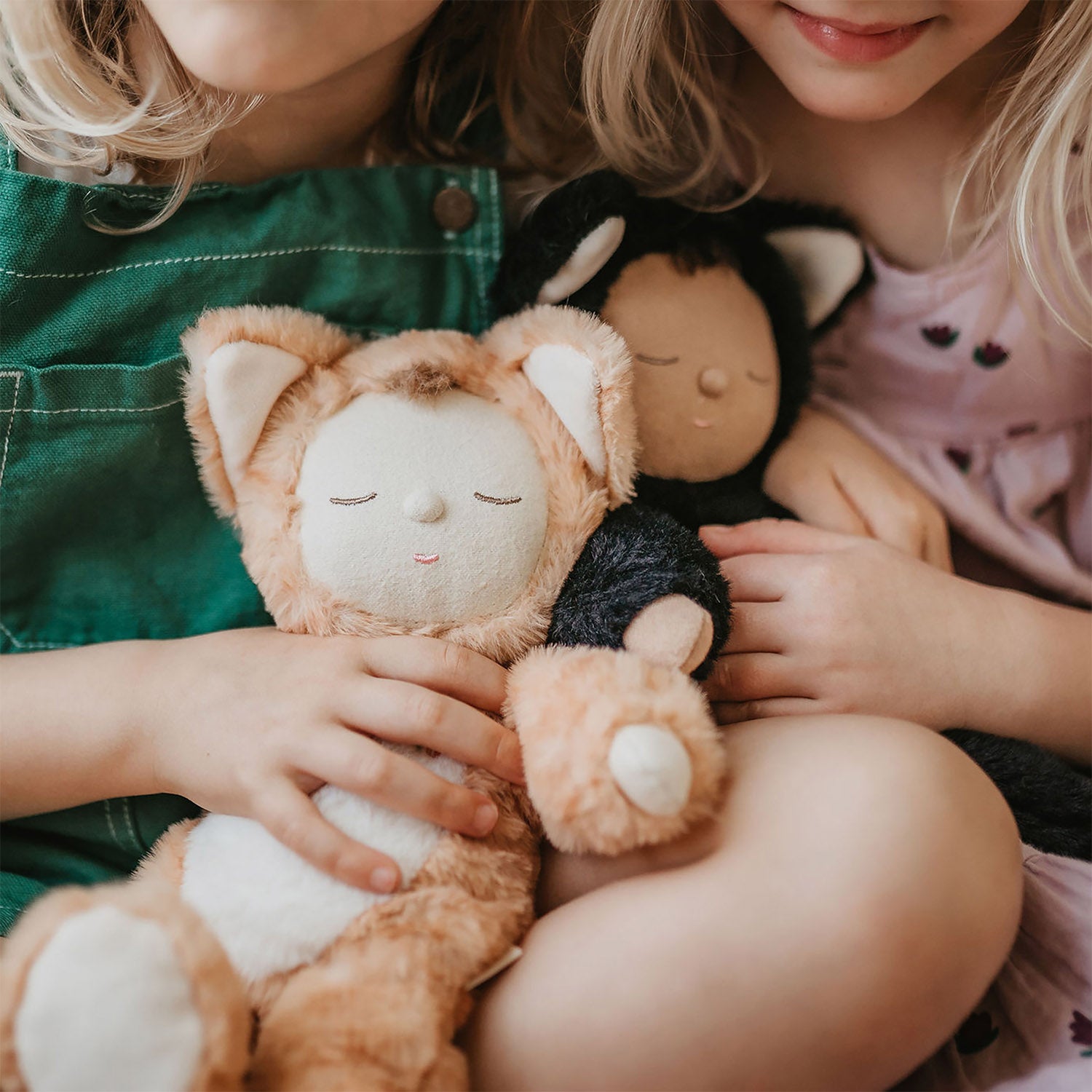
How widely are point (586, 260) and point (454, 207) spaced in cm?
20

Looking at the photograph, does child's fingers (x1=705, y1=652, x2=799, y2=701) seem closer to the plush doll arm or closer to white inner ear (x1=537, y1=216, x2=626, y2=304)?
the plush doll arm

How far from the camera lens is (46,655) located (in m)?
0.64

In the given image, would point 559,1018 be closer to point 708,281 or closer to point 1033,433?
point 708,281

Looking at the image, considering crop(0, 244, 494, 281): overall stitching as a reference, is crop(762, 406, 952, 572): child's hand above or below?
below

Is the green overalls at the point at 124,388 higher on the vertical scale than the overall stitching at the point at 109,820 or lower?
higher

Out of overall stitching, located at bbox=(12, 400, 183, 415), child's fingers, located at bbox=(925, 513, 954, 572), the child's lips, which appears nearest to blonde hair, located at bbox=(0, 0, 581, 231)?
overall stitching, located at bbox=(12, 400, 183, 415)

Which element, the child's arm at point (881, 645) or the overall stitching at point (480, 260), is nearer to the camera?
the child's arm at point (881, 645)

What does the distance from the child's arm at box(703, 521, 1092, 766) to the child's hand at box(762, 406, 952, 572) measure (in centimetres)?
3

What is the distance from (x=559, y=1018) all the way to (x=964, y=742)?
0.36m

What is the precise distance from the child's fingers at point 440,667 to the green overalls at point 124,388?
0.66 ft

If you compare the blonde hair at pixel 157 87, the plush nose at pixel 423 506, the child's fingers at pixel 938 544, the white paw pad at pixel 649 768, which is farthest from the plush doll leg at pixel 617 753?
the blonde hair at pixel 157 87

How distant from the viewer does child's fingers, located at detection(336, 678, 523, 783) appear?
1.71 ft

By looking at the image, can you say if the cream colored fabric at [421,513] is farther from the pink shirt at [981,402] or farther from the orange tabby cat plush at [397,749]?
the pink shirt at [981,402]

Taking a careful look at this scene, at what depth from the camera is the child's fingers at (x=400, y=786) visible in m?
0.50
